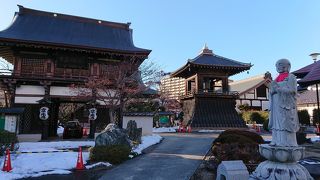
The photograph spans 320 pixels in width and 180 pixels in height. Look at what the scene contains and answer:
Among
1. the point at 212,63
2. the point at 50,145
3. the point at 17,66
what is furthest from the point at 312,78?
the point at 17,66

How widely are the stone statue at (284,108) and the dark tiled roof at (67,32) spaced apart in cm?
1609

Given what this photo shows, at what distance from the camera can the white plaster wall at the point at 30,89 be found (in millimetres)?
19906

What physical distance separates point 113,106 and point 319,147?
13.7 meters

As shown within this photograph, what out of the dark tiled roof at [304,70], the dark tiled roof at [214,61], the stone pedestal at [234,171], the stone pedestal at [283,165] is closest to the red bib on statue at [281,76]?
the stone pedestal at [283,165]

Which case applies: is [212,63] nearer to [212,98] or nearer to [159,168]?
[212,98]

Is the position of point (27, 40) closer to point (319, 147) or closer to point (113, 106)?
point (113, 106)

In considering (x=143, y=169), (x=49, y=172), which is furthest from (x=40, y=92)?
(x=143, y=169)

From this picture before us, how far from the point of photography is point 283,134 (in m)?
5.82

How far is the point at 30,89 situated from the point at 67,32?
6.67 metres

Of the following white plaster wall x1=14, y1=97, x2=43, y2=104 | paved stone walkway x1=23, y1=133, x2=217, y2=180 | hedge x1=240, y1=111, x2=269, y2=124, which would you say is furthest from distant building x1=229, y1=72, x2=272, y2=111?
paved stone walkway x1=23, y1=133, x2=217, y2=180

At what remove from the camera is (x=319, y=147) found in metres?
15.1

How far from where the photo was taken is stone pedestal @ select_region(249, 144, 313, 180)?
18.2 feet

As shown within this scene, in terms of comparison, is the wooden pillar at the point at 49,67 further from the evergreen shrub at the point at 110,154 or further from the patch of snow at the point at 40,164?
the evergreen shrub at the point at 110,154

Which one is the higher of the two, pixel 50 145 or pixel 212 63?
pixel 212 63
